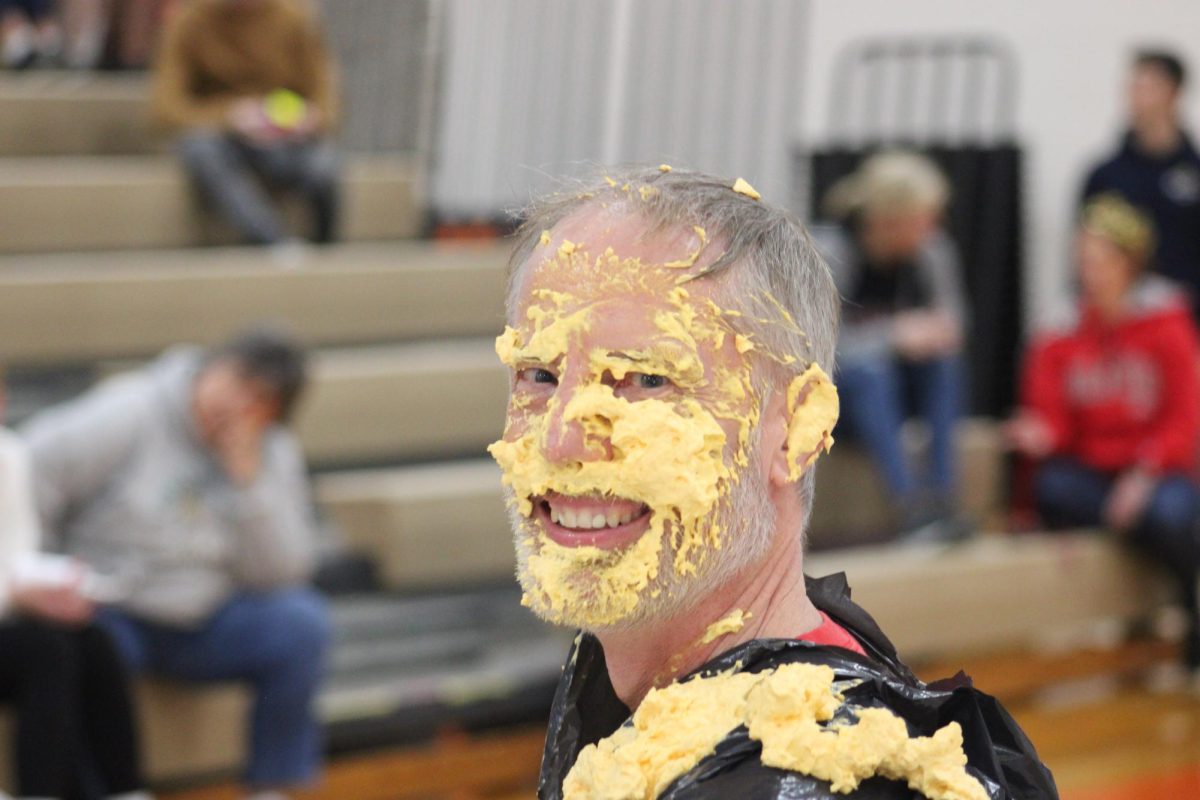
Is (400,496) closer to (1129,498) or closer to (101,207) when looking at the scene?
(101,207)

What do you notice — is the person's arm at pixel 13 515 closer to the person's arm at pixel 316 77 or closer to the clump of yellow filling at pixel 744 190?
the person's arm at pixel 316 77

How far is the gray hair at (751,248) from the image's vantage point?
1.11 metres

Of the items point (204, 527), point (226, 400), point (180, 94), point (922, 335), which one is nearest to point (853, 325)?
point (922, 335)

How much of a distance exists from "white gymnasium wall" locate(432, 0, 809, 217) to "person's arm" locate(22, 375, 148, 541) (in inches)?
110

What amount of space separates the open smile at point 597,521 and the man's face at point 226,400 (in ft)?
8.69

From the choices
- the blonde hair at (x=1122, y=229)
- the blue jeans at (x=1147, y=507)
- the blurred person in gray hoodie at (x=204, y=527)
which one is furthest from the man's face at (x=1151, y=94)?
the blurred person in gray hoodie at (x=204, y=527)

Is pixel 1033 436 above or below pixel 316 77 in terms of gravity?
below

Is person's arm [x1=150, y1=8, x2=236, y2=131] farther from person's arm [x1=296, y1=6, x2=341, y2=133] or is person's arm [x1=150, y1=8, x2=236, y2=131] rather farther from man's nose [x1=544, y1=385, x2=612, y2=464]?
man's nose [x1=544, y1=385, x2=612, y2=464]

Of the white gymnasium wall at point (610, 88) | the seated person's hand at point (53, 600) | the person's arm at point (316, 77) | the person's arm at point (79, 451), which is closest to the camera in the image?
the seated person's hand at point (53, 600)

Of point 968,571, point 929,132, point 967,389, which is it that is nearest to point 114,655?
point 968,571

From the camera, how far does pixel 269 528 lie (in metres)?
3.71

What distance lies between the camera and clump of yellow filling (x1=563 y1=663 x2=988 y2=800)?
980 millimetres

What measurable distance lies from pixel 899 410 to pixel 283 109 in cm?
231

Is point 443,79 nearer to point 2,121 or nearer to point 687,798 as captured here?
point 2,121
